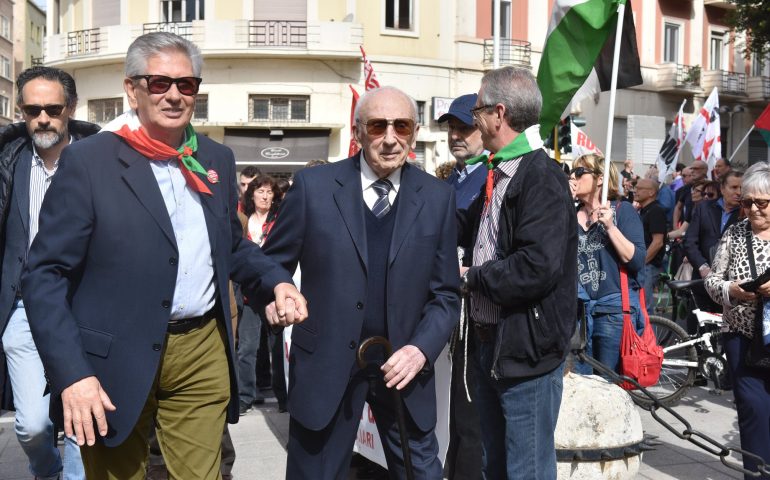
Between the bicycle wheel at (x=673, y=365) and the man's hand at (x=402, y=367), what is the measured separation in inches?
216

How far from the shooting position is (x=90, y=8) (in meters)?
30.2

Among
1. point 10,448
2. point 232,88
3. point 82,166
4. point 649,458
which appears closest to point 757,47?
point 232,88

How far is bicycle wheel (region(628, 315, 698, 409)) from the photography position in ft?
28.5

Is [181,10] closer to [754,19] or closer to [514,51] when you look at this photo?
[514,51]

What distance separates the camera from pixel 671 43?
121 ft

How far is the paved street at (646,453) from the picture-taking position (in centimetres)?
620

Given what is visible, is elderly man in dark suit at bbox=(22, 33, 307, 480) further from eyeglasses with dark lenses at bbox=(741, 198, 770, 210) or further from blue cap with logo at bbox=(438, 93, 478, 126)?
eyeglasses with dark lenses at bbox=(741, 198, 770, 210)

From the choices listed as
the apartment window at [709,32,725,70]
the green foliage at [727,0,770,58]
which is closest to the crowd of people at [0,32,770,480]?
the green foliage at [727,0,770,58]

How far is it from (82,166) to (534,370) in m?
1.92

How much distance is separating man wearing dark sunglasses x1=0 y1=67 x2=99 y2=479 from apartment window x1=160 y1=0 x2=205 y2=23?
25.6m

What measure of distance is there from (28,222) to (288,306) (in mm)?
1891

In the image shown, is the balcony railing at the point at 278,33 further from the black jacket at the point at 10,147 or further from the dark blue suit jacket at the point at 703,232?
the black jacket at the point at 10,147

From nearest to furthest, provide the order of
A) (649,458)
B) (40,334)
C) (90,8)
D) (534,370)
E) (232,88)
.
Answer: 1. (40,334)
2. (534,370)
3. (649,458)
4. (232,88)
5. (90,8)

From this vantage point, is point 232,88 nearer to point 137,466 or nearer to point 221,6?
point 221,6
